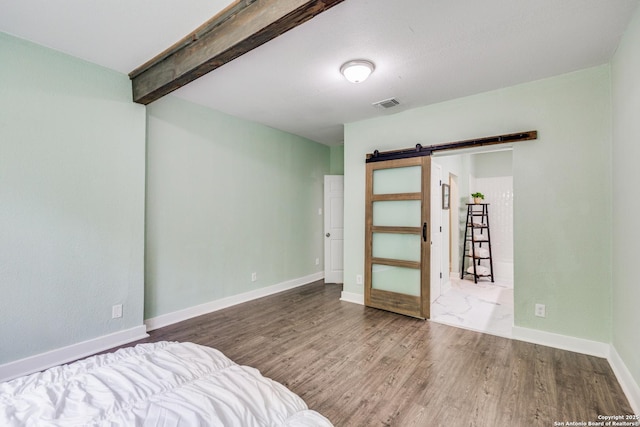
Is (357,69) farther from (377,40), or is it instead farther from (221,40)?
(221,40)

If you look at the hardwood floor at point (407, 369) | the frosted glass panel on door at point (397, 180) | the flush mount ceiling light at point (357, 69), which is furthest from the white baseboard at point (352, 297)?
the flush mount ceiling light at point (357, 69)

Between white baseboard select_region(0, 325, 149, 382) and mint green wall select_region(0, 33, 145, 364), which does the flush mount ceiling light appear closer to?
mint green wall select_region(0, 33, 145, 364)

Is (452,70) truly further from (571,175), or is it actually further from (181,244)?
(181,244)

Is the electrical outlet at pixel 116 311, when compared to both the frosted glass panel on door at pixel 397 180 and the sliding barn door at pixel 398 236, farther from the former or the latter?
the frosted glass panel on door at pixel 397 180

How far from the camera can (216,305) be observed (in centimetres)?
391

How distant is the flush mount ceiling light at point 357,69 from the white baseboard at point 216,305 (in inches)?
129

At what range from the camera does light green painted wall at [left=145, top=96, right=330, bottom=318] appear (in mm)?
3389

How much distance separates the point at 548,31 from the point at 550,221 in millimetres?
1736

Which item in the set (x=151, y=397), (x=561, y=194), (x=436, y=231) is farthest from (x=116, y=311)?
(x=561, y=194)

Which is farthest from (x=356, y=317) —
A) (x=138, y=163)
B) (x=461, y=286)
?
(x=138, y=163)

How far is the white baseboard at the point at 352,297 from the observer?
426 centimetres

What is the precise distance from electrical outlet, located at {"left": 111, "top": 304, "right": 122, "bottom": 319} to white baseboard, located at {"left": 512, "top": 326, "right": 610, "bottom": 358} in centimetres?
412

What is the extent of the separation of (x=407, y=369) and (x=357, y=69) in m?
2.68

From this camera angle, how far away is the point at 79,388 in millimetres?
1158
